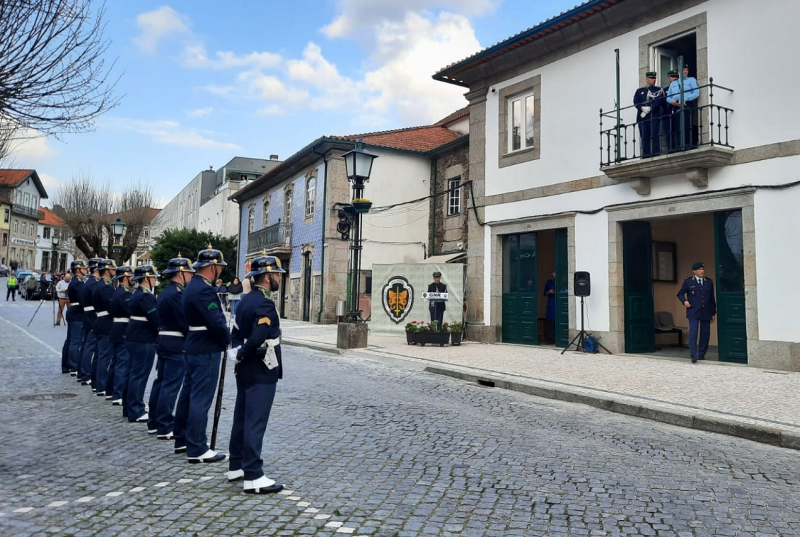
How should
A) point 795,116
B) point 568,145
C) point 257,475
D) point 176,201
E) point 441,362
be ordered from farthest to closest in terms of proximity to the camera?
1. point 176,201
2. point 568,145
3. point 441,362
4. point 795,116
5. point 257,475

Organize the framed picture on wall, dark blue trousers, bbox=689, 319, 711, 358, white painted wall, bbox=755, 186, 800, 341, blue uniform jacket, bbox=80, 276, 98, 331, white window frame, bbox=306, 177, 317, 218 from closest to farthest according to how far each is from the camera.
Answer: blue uniform jacket, bbox=80, 276, 98, 331
white painted wall, bbox=755, 186, 800, 341
dark blue trousers, bbox=689, 319, 711, 358
the framed picture on wall
white window frame, bbox=306, 177, 317, 218

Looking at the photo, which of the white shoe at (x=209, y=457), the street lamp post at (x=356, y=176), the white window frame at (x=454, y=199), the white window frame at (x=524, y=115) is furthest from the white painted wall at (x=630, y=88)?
the white shoe at (x=209, y=457)

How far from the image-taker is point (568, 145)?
1435 cm

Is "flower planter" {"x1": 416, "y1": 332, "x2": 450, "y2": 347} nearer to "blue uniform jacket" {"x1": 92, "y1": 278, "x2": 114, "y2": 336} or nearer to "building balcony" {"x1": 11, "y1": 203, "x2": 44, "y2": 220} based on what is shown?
"blue uniform jacket" {"x1": 92, "y1": 278, "x2": 114, "y2": 336}

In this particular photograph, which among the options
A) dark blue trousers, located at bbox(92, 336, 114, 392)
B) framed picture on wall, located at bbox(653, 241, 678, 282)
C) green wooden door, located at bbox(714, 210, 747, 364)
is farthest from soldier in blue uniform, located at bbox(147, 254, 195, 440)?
framed picture on wall, located at bbox(653, 241, 678, 282)

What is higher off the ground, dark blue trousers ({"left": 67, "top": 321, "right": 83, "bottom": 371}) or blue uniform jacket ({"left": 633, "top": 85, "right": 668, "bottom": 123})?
blue uniform jacket ({"left": 633, "top": 85, "right": 668, "bottom": 123})

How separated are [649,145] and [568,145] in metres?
2.26

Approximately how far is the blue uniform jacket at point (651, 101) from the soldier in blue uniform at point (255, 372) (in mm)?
9872

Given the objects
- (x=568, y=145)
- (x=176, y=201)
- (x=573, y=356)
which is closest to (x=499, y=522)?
(x=573, y=356)

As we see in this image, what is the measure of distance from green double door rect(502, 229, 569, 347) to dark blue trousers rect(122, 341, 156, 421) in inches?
396

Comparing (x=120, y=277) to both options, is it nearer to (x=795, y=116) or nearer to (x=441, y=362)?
(x=441, y=362)

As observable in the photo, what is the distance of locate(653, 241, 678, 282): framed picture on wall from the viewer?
1595 cm

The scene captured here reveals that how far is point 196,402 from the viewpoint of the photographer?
5.30m

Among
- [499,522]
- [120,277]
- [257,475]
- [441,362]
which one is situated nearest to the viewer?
[499,522]
